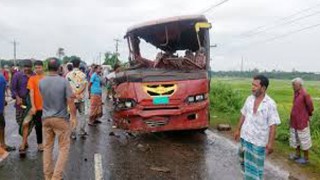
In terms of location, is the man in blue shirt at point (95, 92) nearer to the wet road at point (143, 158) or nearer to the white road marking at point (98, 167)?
the wet road at point (143, 158)

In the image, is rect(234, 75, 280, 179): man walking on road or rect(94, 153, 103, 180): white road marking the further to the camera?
rect(94, 153, 103, 180): white road marking

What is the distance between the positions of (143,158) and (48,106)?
2796 millimetres

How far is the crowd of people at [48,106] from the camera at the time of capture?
6758 mm

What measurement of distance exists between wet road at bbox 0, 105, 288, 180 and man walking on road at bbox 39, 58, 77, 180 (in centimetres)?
62

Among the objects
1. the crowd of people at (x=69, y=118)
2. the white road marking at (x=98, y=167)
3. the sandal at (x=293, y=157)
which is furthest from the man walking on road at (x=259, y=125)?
the sandal at (x=293, y=157)

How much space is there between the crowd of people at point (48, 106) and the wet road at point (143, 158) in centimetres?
46

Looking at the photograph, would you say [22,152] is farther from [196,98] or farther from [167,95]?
[196,98]

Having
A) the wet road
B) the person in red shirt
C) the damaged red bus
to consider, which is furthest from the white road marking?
the person in red shirt

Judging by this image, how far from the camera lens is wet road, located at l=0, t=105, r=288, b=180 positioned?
7.68m

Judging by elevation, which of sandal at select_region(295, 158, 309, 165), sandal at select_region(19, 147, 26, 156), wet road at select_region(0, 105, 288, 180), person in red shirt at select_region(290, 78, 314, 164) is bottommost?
sandal at select_region(295, 158, 309, 165)

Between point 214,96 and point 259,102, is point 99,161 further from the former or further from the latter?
point 214,96

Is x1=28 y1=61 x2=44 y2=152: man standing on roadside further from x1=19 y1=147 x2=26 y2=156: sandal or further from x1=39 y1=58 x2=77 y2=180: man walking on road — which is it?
x1=39 y1=58 x2=77 y2=180: man walking on road

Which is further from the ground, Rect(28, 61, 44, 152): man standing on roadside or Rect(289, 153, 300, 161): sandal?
Rect(28, 61, 44, 152): man standing on roadside

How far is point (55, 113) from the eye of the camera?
677 centimetres
